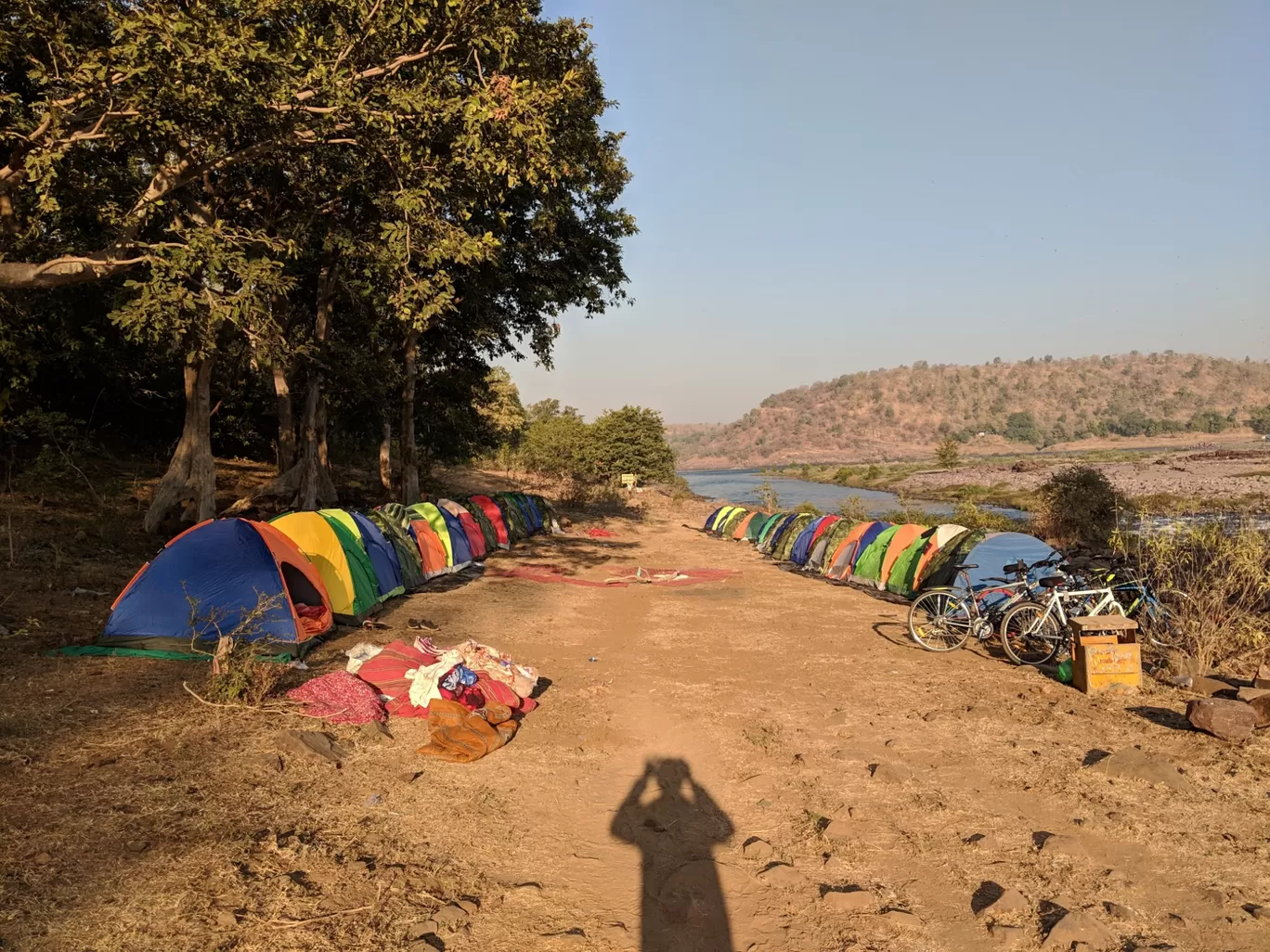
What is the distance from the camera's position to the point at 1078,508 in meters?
21.8

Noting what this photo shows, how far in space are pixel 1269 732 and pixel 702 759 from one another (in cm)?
412

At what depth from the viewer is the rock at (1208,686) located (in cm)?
652

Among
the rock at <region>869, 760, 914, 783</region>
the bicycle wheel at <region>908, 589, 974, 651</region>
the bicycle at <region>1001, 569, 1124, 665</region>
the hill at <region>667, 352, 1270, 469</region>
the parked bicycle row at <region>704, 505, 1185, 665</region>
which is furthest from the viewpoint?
the hill at <region>667, 352, 1270, 469</region>

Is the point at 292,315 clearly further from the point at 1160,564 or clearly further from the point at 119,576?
the point at 1160,564

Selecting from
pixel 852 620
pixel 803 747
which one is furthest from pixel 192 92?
pixel 852 620

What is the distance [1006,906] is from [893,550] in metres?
9.97

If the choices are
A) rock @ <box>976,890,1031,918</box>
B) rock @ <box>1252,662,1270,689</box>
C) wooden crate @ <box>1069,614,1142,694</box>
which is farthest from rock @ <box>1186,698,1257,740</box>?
rock @ <box>976,890,1031,918</box>

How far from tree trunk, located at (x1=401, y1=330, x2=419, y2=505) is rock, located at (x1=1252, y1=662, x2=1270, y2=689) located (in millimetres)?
14371

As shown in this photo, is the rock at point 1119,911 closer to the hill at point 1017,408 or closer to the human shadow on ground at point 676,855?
the human shadow on ground at point 676,855

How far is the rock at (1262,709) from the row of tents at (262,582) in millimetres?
7833

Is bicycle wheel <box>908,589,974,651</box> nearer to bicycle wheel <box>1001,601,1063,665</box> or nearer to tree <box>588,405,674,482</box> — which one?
bicycle wheel <box>1001,601,1063,665</box>

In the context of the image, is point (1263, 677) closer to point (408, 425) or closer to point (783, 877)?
point (783, 877)

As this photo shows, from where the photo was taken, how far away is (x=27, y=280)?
6.80 meters

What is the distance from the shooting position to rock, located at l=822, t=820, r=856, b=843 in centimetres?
425
